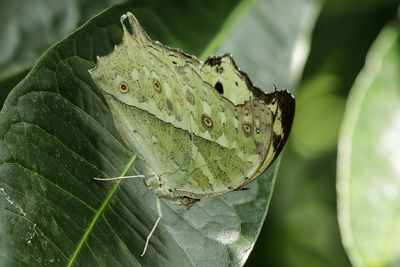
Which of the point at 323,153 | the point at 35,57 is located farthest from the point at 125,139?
the point at 323,153

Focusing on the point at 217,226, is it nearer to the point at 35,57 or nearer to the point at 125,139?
the point at 125,139

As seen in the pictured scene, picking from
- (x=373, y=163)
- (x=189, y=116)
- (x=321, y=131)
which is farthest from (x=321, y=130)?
(x=189, y=116)

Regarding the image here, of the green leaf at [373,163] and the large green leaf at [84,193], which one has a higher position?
the green leaf at [373,163]

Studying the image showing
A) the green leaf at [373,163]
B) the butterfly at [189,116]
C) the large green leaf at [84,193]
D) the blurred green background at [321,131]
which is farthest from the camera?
the blurred green background at [321,131]

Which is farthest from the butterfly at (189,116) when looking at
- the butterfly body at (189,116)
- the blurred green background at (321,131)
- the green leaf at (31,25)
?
the blurred green background at (321,131)

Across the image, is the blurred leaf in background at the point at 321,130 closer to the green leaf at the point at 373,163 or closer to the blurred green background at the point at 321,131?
the blurred green background at the point at 321,131

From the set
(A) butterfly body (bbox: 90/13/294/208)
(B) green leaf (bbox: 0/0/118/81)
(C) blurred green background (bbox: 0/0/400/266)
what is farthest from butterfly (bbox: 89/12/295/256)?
(C) blurred green background (bbox: 0/0/400/266)
